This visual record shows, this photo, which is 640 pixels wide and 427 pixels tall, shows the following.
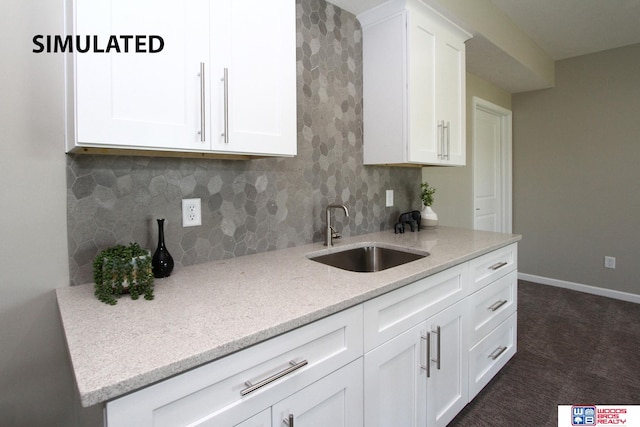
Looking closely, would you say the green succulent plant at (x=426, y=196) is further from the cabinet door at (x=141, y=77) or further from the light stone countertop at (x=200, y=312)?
the cabinet door at (x=141, y=77)

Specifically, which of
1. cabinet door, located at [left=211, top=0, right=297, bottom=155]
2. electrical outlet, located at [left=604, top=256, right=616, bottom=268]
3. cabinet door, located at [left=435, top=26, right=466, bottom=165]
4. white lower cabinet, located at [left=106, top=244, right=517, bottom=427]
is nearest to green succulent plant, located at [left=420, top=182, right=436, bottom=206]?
cabinet door, located at [left=435, top=26, right=466, bottom=165]

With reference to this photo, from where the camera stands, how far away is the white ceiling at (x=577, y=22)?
102 inches

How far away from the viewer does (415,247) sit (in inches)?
70.6

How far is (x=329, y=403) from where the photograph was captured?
1033 mm

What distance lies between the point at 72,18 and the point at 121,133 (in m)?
0.32

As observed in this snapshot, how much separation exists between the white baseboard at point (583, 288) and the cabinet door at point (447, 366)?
283cm

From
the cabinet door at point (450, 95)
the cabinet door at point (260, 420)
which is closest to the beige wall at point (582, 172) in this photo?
the cabinet door at point (450, 95)

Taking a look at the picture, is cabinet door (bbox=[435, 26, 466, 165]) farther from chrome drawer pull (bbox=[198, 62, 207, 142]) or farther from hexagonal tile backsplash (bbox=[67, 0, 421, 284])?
chrome drawer pull (bbox=[198, 62, 207, 142])

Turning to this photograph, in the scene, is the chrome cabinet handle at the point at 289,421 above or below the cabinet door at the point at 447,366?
above

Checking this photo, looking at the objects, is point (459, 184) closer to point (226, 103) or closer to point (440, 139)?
point (440, 139)

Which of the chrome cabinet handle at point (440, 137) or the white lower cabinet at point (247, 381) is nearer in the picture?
the white lower cabinet at point (247, 381)

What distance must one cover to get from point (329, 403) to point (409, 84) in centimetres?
168

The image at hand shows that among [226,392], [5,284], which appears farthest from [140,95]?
[226,392]

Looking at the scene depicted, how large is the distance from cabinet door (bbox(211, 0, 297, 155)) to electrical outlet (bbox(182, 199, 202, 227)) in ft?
1.16
